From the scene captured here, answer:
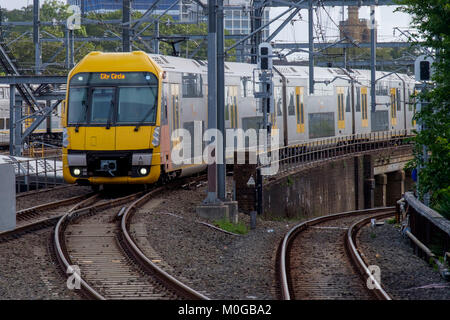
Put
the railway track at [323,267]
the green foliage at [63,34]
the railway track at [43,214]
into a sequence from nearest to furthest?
the railway track at [323,267], the railway track at [43,214], the green foliage at [63,34]

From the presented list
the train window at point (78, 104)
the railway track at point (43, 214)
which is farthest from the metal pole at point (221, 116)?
the train window at point (78, 104)

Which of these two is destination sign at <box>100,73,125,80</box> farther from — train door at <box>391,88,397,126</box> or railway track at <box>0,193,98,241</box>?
train door at <box>391,88,397,126</box>

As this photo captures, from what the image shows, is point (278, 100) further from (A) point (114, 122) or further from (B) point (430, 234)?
(B) point (430, 234)

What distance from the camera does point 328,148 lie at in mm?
33438

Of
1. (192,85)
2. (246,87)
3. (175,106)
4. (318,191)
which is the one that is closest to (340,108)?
(318,191)

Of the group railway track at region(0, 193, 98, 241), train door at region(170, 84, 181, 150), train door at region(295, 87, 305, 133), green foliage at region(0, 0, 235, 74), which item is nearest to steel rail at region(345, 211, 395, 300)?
train door at region(170, 84, 181, 150)

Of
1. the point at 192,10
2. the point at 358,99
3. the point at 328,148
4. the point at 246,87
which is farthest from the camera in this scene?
the point at 358,99

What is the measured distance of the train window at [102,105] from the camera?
20.6m

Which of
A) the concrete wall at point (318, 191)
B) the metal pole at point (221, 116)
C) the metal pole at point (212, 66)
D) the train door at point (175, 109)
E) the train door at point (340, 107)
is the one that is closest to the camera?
the metal pole at point (212, 66)

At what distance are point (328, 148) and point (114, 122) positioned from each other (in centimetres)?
1456

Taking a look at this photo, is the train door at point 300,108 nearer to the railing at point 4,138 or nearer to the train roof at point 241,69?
the train roof at point 241,69

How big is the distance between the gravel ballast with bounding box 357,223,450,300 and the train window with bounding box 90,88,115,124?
261 inches

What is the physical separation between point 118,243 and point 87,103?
21.4ft

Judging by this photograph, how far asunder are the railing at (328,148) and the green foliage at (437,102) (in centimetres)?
991
